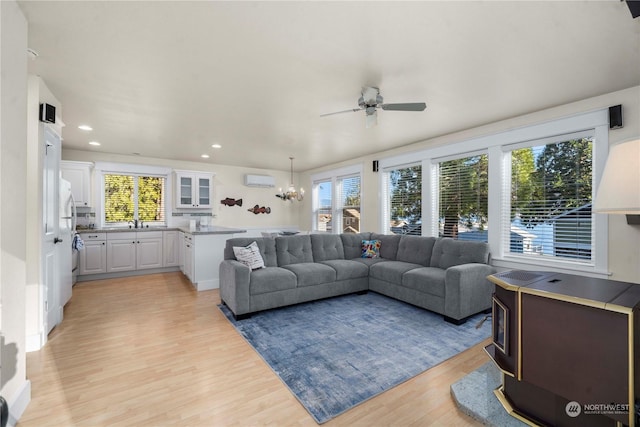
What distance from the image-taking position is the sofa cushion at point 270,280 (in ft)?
11.4

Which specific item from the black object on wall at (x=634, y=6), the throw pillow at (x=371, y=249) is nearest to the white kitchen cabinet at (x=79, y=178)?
the throw pillow at (x=371, y=249)

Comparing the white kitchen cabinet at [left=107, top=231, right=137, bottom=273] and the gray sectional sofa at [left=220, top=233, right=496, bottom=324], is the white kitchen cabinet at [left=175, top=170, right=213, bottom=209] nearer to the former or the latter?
the white kitchen cabinet at [left=107, top=231, right=137, bottom=273]

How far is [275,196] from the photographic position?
316 inches

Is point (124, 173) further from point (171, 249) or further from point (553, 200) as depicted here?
point (553, 200)

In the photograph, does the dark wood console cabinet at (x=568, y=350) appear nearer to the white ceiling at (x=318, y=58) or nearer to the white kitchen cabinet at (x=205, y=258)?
the white ceiling at (x=318, y=58)

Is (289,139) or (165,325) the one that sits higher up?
(289,139)

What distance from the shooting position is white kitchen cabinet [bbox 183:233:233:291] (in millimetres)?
4566

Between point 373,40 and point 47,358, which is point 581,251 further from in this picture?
point 47,358

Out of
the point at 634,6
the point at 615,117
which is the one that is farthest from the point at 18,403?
the point at 615,117

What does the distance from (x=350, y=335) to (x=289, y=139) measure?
321 cm

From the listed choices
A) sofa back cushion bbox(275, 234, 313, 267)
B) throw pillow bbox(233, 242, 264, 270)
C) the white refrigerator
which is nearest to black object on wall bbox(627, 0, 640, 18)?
throw pillow bbox(233, 242, 264, 270)

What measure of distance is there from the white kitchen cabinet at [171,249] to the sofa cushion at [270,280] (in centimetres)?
→ 326

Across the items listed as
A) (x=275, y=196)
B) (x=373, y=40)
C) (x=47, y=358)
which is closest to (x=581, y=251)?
(x=373, y=40)

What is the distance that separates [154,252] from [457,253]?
18.5ft
